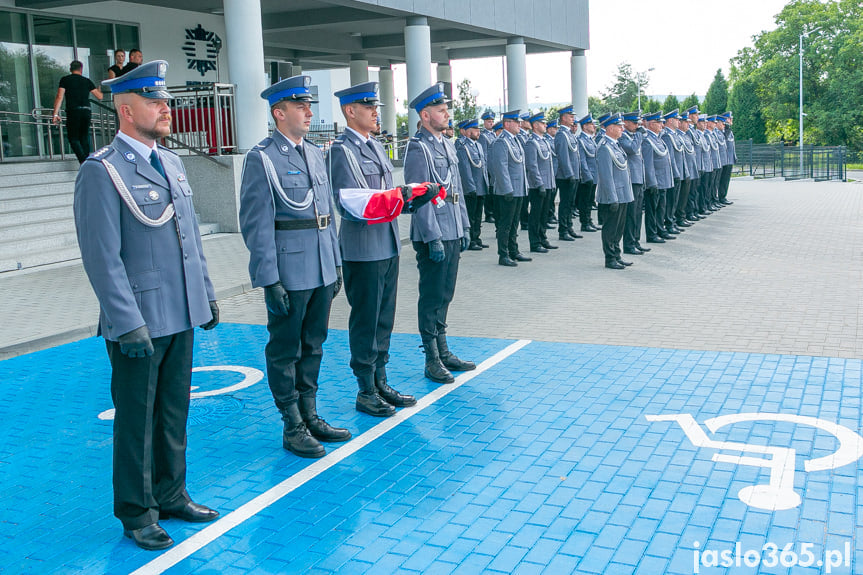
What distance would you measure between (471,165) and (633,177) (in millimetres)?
3062

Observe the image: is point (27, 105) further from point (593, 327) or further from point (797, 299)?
point (797, 299)

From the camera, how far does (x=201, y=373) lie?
733 centimetres

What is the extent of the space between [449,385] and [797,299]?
4.82m

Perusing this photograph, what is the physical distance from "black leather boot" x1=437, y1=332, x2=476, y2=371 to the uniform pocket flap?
10.8 ft

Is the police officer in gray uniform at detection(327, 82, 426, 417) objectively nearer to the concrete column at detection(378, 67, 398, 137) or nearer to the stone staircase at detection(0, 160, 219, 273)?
the stone staircase at detection(0, 160, 219, 273)

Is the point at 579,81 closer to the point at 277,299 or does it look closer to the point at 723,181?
the point at 723,181

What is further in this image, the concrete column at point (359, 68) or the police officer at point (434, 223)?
the concrete column at point (359, 68)

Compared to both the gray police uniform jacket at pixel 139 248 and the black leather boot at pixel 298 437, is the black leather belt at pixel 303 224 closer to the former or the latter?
the gray police uniform jacket at pixel 139 248

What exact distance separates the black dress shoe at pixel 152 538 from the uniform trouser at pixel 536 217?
34.5ft

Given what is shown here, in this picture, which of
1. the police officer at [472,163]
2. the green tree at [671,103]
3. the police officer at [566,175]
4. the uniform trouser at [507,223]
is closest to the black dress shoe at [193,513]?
the uniform trouser at [507,223]

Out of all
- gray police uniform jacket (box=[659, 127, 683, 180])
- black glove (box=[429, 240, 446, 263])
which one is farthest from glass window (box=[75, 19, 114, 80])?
black glove (box=[429, 240, 446, 263])

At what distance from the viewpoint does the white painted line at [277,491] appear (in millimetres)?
3930

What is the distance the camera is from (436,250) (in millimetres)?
6480

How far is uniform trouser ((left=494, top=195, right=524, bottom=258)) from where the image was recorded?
13.1 meters
